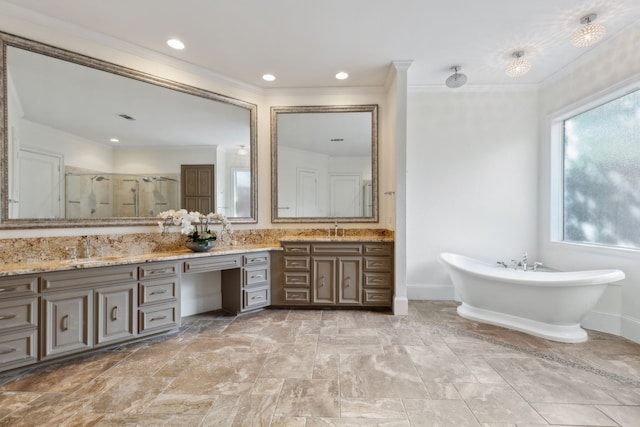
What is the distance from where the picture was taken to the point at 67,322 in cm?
233

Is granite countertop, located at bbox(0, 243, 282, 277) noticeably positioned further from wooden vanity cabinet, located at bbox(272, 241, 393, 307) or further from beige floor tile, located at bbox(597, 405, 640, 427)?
beige floor tile, located at bbox(597, 405, 640, 427)

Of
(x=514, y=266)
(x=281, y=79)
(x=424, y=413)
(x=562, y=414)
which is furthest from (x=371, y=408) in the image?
(x=281, y=79)

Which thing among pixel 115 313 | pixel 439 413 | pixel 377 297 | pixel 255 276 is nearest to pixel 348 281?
pixel 377 297

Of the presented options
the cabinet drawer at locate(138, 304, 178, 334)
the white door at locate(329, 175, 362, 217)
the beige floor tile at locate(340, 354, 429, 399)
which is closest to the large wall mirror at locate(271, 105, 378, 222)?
the white door at locate(329, 175, 362, 217)

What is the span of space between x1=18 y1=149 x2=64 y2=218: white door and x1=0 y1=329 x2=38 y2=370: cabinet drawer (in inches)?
39.0

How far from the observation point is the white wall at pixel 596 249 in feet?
8.99

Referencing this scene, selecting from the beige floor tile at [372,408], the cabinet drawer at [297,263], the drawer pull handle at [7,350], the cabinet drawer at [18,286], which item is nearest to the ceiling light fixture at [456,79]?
the cabinet drawer at [297,263]

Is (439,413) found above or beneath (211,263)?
beneath

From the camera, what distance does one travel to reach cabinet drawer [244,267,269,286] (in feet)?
11.4

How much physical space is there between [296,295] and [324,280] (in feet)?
1.33

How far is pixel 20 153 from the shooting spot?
8.12 feet

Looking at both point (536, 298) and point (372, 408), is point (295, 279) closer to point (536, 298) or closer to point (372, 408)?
point (372, 408)

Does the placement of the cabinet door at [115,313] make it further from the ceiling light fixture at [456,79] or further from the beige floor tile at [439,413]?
the ceiling light fixture at [456,79]

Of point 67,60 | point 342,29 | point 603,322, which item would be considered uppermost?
point 342,29
